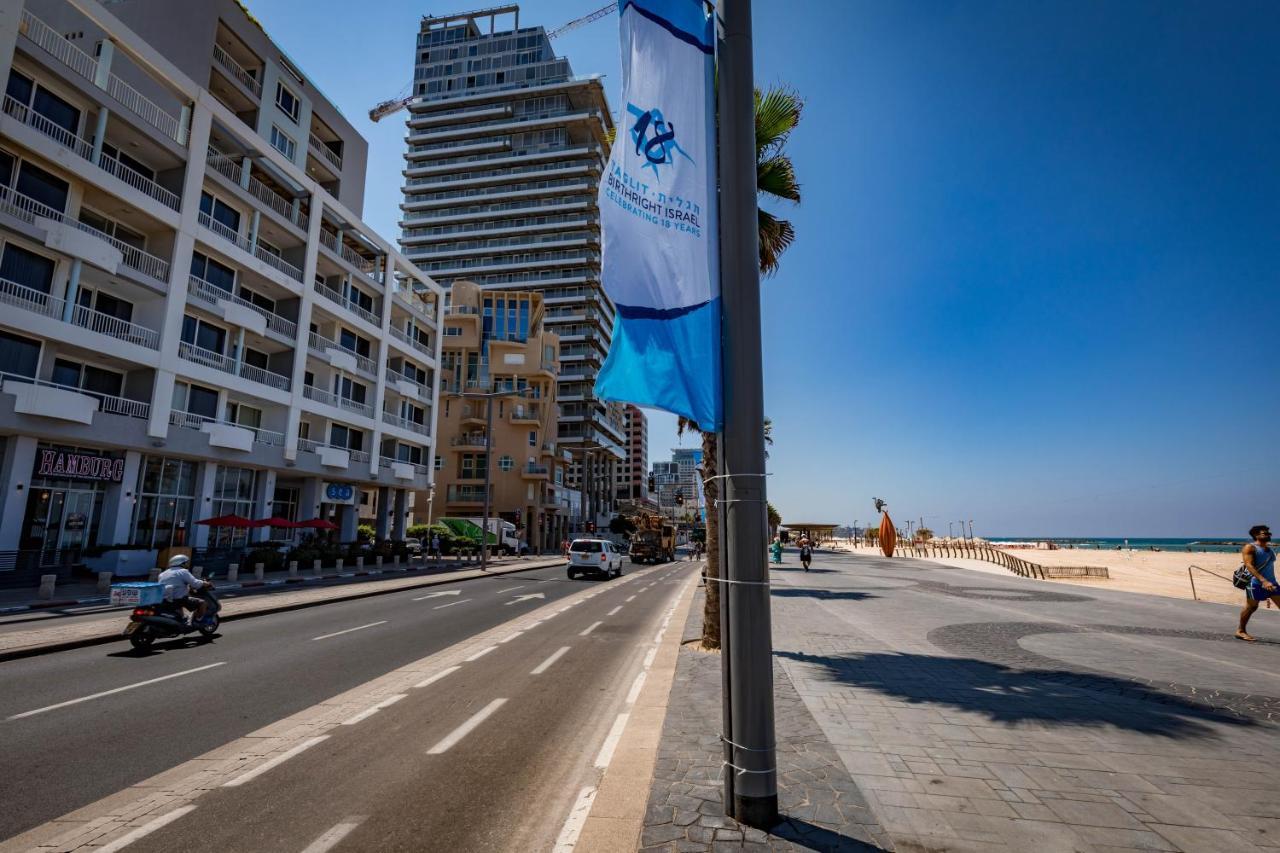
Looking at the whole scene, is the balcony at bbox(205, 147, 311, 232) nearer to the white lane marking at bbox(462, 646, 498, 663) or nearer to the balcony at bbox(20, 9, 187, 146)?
the balcony at bbox(20, 9, 187, 146)

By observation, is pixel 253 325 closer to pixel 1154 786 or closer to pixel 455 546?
pixel 455 546

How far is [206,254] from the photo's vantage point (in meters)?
25.7

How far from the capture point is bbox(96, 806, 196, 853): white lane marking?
3645mm

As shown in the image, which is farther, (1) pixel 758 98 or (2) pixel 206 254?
(2) pixel 206 254

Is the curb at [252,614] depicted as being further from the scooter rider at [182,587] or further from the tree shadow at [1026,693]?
the tree shadow at [1026,693]

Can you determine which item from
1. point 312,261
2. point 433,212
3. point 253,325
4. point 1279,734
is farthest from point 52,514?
point 433,212

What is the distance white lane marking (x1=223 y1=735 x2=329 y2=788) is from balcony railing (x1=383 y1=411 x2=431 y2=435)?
3614 centimetres

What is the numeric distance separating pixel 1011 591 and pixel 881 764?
2029 centimetres

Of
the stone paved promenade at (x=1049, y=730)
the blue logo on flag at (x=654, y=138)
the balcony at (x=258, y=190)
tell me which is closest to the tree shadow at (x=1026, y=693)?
the stone paved promenade at (x=1049, y=730)

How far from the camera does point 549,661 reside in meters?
9.35

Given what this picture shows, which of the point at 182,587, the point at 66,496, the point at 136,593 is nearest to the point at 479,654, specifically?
the point at 182,587

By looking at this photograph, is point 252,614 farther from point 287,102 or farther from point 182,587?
point 287,102

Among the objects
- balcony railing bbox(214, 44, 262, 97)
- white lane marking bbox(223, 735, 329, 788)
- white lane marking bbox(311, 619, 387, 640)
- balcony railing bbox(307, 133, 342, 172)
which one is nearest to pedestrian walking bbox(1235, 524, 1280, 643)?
white lane marking bbox(223, 735, 329, 788)

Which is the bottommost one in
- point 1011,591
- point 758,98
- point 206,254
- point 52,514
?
point 1011,591
